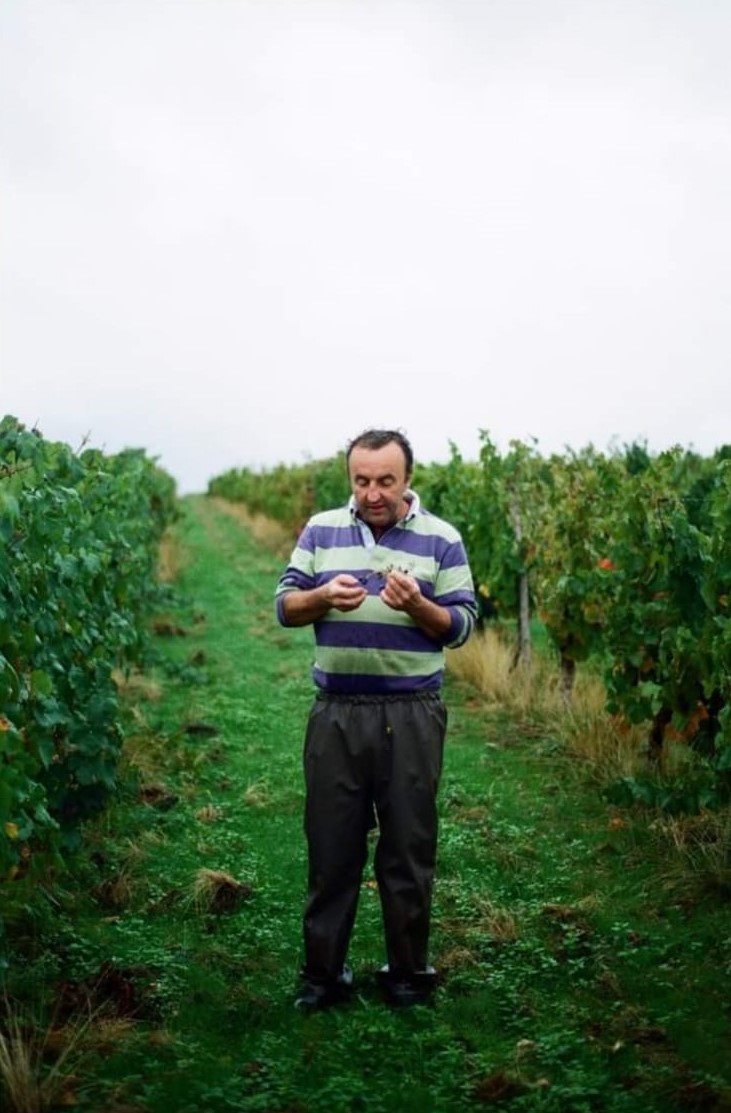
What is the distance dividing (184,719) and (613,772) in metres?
3.53

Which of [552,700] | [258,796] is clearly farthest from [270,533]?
[258,796]

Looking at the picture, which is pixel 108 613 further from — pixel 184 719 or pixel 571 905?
pixel 571 905

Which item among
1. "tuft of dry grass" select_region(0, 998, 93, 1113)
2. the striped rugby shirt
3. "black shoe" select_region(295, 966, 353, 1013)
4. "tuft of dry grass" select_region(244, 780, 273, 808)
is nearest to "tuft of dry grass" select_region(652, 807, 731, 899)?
"black shoe" select_region(295, 966, 353, 1013)

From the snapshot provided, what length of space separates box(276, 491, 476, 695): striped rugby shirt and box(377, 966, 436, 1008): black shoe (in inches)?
42.9

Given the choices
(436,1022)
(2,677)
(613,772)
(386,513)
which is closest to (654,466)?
(613,772)

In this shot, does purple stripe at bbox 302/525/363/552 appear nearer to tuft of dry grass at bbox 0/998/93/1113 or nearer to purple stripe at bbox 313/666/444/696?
purple stripe at bbox 313/666/444/696

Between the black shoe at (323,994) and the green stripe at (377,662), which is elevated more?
the green stripe at (377,662)

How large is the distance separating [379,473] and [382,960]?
2.06 metres

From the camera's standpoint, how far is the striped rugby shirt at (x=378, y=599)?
4.25 m

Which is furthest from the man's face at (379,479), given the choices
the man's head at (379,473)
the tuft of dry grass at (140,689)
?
the tuft of dry grass at (140,689)

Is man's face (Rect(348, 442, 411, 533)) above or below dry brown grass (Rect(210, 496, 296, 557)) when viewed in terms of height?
below

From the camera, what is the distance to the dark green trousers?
4305 mm

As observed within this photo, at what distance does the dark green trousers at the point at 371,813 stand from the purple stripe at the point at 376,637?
192mm

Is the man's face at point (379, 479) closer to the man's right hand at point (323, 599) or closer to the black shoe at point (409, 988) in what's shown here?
the man's right hand at point (323, 599)
